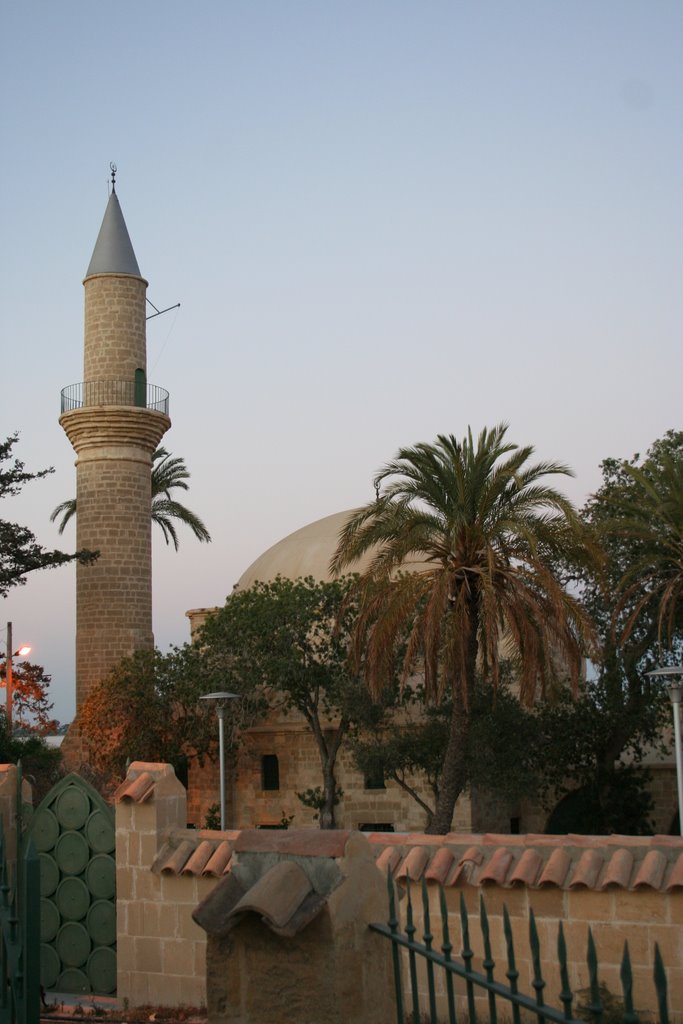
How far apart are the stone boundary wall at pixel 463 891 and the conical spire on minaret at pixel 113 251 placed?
73.0ft

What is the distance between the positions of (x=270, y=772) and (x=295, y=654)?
4.57m

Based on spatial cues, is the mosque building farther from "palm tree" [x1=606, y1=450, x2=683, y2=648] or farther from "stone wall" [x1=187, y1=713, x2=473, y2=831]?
"palm tree" [x1=606, y1=450, x2=683, y2=648]

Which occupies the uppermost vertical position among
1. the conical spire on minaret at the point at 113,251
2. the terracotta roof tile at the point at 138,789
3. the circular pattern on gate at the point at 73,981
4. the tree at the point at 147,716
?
the conical spire on minaret at the point at 113,251

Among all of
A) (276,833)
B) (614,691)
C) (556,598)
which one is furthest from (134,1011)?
(614,691)

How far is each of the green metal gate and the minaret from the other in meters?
→ 18.7

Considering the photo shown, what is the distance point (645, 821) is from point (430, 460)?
11.5m

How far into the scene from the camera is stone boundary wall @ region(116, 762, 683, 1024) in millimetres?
7531

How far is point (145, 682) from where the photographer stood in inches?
1101

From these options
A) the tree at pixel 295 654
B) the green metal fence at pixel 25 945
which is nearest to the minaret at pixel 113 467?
the tree at pixel 295 654

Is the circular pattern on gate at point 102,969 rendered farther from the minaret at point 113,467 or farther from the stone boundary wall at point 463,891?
the minaret at point 113,467

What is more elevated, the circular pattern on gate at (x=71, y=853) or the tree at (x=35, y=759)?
the tree at (x=35, y=759)

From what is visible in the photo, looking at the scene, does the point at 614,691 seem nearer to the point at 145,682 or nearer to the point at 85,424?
the point at 145,682

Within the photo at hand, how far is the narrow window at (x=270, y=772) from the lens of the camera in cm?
2888

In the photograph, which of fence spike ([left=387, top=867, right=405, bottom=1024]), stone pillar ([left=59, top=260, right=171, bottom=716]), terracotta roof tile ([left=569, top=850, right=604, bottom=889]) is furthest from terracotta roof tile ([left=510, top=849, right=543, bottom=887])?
stone pillar ([left=59, top=260, right=171, bottom=716])
